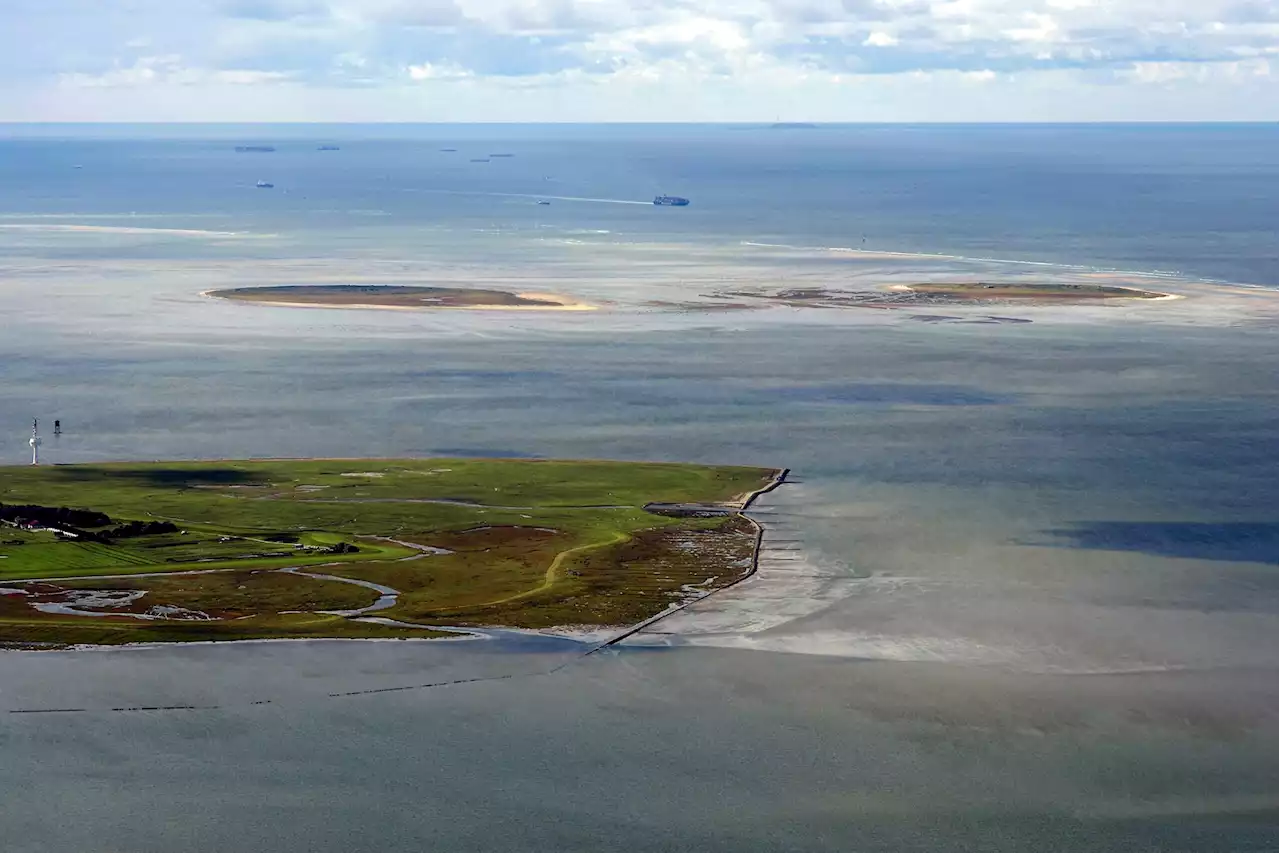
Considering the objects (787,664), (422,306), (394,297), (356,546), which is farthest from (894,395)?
(394,297)

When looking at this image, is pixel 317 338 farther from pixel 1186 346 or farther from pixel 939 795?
pixel 939 795

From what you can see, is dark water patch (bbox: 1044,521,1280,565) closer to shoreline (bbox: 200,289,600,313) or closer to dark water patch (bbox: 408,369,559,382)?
dark water patch (bbox: 408,369,559,382)

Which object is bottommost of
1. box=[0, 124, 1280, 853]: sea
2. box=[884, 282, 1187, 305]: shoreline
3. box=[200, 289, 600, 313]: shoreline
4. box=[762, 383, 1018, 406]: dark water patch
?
box=[0, 124, 1280, 853]: sea

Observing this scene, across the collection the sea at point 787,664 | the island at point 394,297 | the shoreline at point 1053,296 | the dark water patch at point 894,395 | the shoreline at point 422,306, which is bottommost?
the sea at point 787,664

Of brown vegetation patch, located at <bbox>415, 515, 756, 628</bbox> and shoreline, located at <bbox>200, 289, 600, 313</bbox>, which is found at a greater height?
shoreline, located at <bbox>200, 289, 600, 313</bbox>

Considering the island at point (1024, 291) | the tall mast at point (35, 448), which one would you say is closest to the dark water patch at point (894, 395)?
the tall mast at point (35, 448)

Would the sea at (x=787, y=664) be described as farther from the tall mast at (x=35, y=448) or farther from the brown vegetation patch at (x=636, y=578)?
the brown vegetation patch at (x=636, y=578)

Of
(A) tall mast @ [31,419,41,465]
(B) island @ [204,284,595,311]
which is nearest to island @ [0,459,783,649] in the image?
(A) tall mast @ [31,419,41,465]
